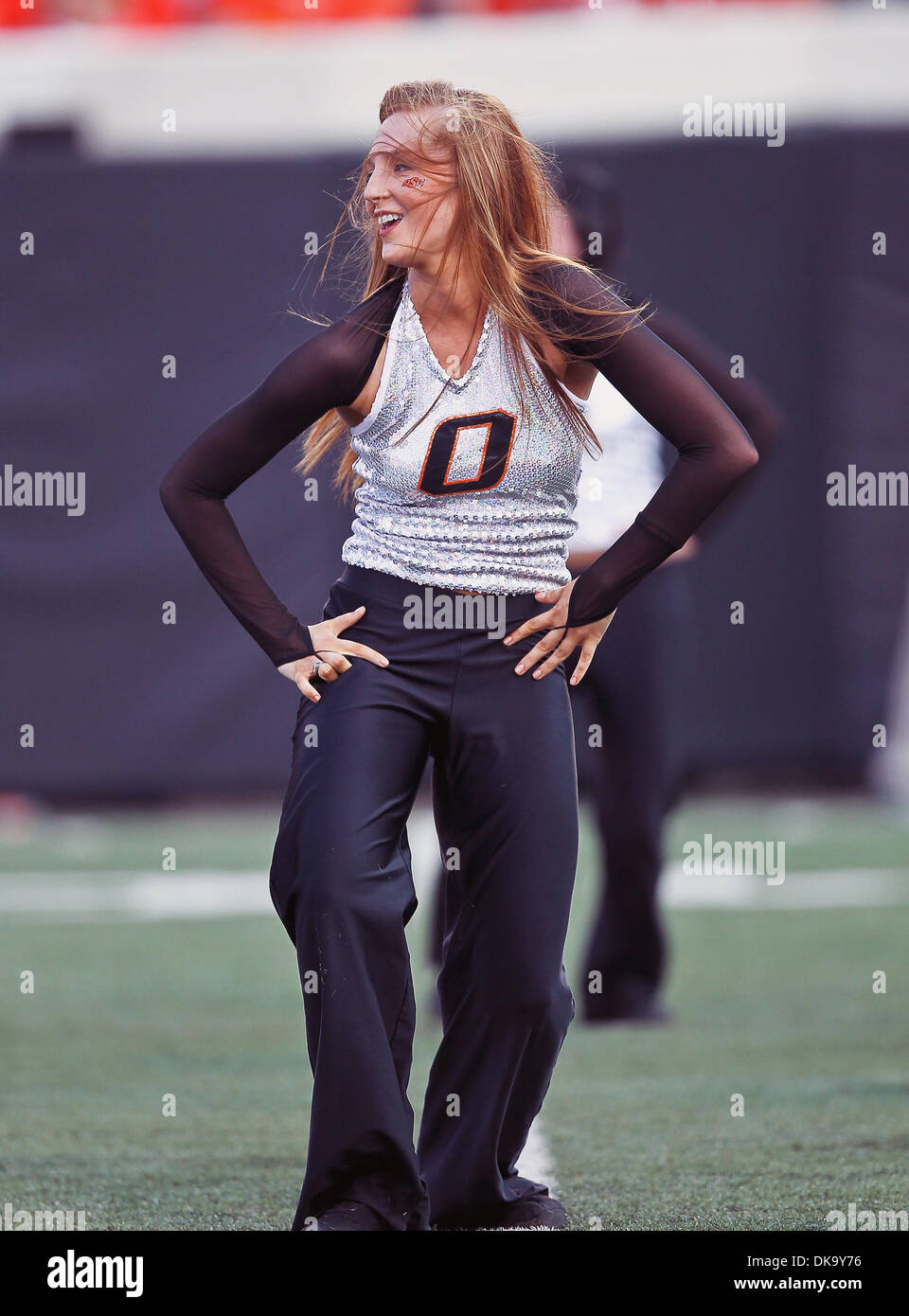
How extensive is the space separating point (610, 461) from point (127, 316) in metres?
6.21

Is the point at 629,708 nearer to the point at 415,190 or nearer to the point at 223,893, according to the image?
the point at 415,190

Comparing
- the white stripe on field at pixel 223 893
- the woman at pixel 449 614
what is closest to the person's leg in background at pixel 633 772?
the white stripe on field at pixel 223 893

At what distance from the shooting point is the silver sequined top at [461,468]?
3.43 meters

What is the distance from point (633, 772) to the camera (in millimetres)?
6008

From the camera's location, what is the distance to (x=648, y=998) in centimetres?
616

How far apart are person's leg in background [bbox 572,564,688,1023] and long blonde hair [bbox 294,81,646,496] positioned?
249 cm

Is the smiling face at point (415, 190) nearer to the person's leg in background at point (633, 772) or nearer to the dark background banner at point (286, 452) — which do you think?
the person's leg in background at point (633, 772)

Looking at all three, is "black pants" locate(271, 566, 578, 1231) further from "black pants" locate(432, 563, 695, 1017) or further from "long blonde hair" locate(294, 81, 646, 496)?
"black pants" locate(432, 563, 695, 1017)

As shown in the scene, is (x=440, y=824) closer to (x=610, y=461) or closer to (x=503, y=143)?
(x=503, y=143)

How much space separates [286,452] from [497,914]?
7.87 m

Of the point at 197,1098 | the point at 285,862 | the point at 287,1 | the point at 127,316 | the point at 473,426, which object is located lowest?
the point at 197,1098

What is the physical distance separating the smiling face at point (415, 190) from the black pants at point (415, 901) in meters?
0.59

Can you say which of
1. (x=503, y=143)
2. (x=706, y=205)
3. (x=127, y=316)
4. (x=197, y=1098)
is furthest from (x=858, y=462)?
(x=503, y=143)

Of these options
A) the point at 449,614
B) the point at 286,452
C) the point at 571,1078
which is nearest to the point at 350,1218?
the point at 449,614
